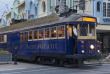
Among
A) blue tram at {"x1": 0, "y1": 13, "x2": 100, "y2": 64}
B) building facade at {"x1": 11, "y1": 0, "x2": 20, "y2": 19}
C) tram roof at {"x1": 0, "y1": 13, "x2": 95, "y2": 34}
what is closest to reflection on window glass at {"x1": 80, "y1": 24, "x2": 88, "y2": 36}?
blue tram at {"x1": 0, "y1": 13, "x2": 100, "y2": 64}

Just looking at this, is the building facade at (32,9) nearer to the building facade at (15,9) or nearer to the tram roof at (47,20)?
the building facade at (15,9)

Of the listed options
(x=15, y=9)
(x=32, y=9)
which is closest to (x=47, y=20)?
(x=32, y=9)

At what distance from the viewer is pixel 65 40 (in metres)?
14.1

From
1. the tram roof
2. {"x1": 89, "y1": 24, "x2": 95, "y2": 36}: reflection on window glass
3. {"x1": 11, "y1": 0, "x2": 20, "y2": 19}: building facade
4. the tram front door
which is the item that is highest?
{"x1": 11, "y1": 0, "x2": 20, "y2": 19}: building facade

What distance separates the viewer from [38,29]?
54.4 ft

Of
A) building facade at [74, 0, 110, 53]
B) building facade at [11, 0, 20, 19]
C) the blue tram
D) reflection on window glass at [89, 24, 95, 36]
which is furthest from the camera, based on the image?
building facade at [11, 0, 20, 19]

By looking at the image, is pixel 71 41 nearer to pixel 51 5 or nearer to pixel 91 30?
pixel 91 30

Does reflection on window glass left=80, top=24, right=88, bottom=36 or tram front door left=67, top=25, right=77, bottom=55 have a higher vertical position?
reflection on window glass left=80, top=24, right=88, bottom=36

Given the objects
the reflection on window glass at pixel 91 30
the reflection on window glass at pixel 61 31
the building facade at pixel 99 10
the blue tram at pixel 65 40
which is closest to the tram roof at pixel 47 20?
the blue tram at pixel 65 40

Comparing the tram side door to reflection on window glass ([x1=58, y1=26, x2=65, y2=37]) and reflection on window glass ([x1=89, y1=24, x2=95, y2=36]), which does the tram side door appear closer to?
reflection on window glass ([x1=58, y1=26, x2=65, y2=37])

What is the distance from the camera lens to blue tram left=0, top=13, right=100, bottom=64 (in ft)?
45.7

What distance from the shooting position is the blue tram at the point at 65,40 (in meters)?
13.9

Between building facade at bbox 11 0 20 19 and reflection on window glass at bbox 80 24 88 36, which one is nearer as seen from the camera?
reflection on window glass at bbox 80 24 88 36

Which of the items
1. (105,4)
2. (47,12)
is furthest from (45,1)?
(105,4)
